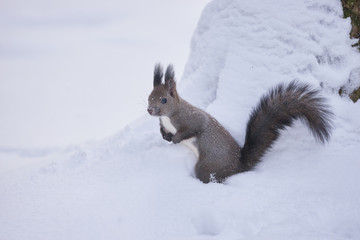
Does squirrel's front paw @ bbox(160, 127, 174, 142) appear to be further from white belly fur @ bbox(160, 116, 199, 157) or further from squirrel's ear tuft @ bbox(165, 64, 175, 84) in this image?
squirrel's ear tuft @ bbox(165, 64, 175, 84)

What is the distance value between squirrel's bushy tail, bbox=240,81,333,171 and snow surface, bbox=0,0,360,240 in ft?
0.43

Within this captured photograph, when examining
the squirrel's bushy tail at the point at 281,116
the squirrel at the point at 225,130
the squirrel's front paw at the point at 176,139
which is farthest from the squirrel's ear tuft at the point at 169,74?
the squirrel's bushy tail at the point at 281,116

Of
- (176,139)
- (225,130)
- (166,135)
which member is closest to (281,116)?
(225,130)

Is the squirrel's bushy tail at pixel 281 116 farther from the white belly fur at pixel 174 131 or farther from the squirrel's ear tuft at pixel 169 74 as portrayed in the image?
the squirrel's ear tuft at pixel 169 74

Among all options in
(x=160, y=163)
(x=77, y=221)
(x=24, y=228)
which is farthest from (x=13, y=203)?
(x=160, y=163)

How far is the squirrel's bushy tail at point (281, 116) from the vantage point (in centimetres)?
252

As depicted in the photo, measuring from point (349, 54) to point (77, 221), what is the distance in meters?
2.59

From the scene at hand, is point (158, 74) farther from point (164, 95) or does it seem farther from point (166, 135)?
point (166, 135)

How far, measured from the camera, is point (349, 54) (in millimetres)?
3033

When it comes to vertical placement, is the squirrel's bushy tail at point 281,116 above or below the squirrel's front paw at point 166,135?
above

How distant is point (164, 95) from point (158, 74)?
187 mm

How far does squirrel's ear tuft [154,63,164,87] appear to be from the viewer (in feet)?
9.50

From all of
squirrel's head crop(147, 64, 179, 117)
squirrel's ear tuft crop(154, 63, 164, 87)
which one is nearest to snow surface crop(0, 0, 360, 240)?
squirrel's head crop(147, 64, 179, 117)

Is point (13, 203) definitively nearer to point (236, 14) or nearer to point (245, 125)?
point (245, 125)
